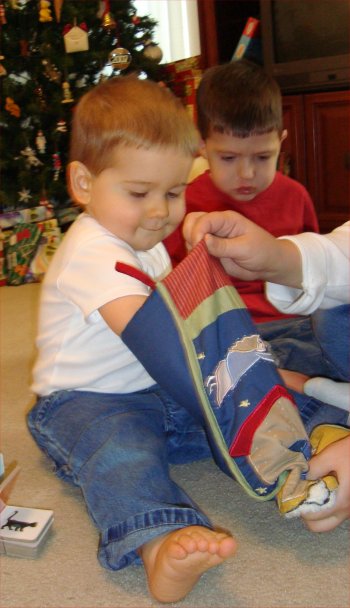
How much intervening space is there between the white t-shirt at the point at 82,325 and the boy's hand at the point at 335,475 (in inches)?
11.3

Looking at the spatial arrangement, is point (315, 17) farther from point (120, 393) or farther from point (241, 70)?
point (120, 393)

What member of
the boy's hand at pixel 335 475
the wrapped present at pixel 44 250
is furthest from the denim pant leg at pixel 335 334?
the wrapped present at pixel 44 250

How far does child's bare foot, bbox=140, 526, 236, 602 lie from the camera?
25.7 inches

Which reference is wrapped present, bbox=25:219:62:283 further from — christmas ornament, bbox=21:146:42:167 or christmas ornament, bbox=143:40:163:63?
christmas ornament, bbox=143:40:163:63

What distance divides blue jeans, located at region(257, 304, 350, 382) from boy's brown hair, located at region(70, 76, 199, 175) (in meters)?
0.32

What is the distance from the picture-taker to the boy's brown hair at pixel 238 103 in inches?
51.5

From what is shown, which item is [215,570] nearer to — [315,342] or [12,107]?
[315,342]

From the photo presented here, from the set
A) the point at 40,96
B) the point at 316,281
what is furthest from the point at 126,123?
the point at 40,96

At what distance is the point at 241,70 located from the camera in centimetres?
140

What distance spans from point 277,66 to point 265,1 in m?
0.26

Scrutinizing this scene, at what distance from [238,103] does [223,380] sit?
29.6 inches

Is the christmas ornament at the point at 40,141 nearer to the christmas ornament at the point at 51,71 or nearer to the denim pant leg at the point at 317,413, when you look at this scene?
the christmas ornament at the point at 51,71

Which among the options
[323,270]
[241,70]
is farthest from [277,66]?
[323,270]

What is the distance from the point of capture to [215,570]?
743 mm
